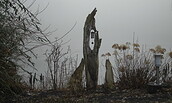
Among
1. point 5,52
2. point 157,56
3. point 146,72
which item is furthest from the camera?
point 146,72

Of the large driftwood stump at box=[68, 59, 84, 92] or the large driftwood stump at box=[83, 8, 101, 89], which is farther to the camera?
the large driftwood stump at box=[83, 8, 101, 89]

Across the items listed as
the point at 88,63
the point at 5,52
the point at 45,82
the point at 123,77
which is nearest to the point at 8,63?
the point at 5,52

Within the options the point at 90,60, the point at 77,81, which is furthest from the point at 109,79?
the point at 77,81

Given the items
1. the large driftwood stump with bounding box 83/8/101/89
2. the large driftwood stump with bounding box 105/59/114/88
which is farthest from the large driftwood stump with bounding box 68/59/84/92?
the large driftwood stump with bounding box 105/59/114/88

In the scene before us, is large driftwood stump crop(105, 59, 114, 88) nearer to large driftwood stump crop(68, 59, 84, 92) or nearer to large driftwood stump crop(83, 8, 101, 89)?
large driftwood stump crop(83, 8, 101, 89)

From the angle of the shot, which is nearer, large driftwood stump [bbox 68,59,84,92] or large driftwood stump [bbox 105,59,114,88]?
large driftwood stump [bbox 68,59,84,92]

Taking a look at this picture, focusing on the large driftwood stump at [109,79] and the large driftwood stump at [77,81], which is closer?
the large driftwood stump at [77,81]

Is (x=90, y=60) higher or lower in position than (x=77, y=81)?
higher

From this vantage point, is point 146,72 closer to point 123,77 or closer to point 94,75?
point 123,77

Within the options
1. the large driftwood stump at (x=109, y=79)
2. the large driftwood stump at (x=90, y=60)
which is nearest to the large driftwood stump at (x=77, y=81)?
the large driftwood stump at (x=90, y=60)

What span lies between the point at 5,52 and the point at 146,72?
111 inches

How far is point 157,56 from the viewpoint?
4105 mm

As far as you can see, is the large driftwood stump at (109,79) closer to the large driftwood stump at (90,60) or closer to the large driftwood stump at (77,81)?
the large driftwood stump at (90,60)

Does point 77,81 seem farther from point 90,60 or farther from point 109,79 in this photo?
point 109,79
